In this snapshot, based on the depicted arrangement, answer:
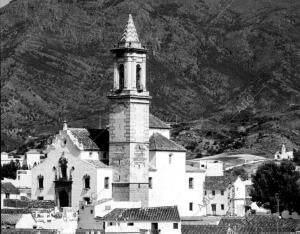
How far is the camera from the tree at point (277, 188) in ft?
335

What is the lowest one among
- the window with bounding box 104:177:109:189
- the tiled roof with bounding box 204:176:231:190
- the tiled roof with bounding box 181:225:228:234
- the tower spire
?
the tiled roof with bounding box 181:225:228:234

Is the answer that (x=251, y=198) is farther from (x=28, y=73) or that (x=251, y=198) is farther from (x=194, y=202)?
(x=28, y=73)

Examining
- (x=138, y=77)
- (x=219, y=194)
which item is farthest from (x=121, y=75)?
(x=219, y=194)

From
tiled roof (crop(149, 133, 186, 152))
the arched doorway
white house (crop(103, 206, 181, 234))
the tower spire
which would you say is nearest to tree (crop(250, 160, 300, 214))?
tiled roof (crop(149, 133, 186, 152))

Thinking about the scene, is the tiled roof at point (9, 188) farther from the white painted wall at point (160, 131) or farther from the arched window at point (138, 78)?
the arched window at point (138, 78)

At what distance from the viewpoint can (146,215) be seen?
8244 cm

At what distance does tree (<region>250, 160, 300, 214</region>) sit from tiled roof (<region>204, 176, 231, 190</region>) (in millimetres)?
2470

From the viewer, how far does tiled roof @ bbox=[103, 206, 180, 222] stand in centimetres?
8169

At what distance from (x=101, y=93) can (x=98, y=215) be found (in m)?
106

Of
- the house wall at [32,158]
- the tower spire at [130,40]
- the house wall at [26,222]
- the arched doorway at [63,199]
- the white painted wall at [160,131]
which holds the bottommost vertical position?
the house wall at [26,222]

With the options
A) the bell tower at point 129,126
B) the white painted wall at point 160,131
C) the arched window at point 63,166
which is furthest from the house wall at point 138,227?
the white painted wall at point 160,131

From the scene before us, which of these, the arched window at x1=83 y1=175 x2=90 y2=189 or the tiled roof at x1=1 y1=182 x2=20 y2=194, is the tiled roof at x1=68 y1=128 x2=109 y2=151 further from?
the tiled roof at x1=1 y1=182 x2=20 y2=194

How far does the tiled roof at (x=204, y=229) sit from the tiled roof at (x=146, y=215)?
105 centimetres

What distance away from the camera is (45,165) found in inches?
3819
